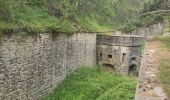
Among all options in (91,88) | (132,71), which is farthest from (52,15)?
(132,71)

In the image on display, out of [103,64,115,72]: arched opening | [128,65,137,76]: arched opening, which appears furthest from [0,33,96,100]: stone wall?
[128,65,137,76]: arched opening

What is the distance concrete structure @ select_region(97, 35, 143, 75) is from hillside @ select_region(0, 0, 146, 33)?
2457 millimetres

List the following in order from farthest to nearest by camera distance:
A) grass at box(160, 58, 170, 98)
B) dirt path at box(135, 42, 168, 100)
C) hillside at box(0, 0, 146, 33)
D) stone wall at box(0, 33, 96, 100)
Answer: hillside at box(0, 0, 146, 33)
stone wall at box(0, 33, 96, 100)
grass at box(160, 58, 170, 98)
dirt path at box(135, 42, 168, 100)

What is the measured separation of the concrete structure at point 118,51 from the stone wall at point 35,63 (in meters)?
4.60

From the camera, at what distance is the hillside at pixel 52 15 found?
46.4 feet

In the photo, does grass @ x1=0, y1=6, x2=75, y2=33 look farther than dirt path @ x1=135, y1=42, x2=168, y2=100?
Yes

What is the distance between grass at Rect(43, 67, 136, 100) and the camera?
1719 cm

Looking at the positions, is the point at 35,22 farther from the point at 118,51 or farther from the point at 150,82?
the point at 150,82

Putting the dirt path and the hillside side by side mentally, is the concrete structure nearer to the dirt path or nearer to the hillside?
the hillside

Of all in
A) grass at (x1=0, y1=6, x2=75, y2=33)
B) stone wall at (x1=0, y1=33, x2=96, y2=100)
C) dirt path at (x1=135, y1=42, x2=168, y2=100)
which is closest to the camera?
dirt path at (x1=135, y1=42, x2=168, y2=100)

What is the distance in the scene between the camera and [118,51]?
86.5 feet

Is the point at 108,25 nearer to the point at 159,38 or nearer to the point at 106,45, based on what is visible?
the point at 106,45

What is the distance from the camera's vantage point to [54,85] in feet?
60.0

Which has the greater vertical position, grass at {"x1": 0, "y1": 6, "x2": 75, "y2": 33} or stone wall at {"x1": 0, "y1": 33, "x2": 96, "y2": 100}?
grass at {"x1": 0, "y1": 6, "x2": 75, "y2": 33}
